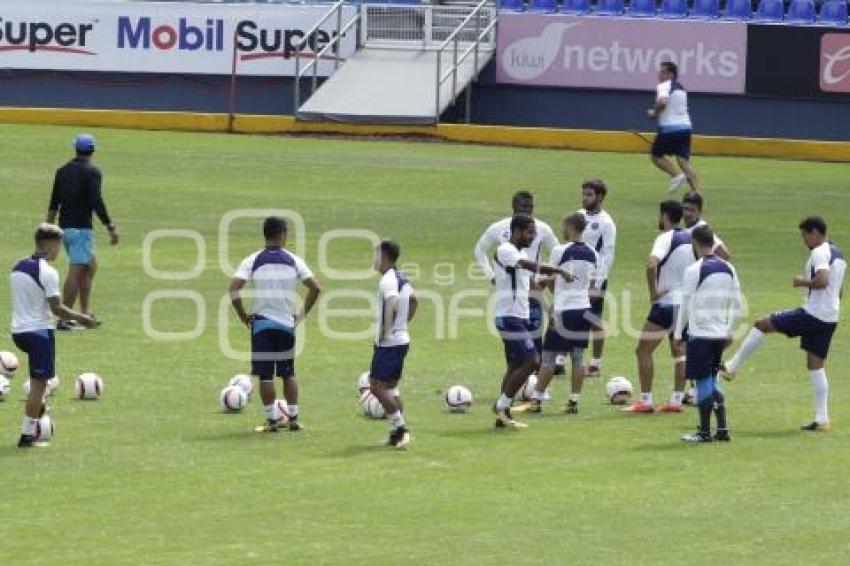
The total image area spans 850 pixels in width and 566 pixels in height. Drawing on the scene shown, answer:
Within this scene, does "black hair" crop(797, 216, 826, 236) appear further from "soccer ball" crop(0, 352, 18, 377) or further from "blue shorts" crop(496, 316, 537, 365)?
"soccer ball" crop(0, 352, 18, 377)

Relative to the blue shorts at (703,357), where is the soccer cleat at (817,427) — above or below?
below

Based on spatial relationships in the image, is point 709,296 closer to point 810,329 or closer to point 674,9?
point 810,329

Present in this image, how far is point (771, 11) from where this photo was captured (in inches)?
1742

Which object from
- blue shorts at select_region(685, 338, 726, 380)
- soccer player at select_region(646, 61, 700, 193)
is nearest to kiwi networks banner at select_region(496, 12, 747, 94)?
soccer player at select_region(646, 61, 700, 193)

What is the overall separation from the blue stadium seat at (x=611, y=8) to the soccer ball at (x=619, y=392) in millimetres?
24880

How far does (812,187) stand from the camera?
38500 mm

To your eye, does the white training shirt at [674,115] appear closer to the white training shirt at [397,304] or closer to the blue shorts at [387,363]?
the white training shirt at [397,304]

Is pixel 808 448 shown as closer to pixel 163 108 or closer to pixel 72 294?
pixel 72 294

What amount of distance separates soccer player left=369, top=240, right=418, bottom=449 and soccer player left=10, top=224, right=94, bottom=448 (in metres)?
2.53

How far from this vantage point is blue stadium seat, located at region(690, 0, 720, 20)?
44469 millimetres

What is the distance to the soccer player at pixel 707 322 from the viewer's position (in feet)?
61.8

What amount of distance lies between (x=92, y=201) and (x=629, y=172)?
54.2 feet

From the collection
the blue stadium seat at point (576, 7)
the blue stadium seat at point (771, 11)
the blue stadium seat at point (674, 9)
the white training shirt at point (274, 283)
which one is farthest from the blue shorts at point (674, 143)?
the white training shirt at point (274, 283)

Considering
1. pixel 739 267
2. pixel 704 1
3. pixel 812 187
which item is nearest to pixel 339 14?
pixel 704 1
